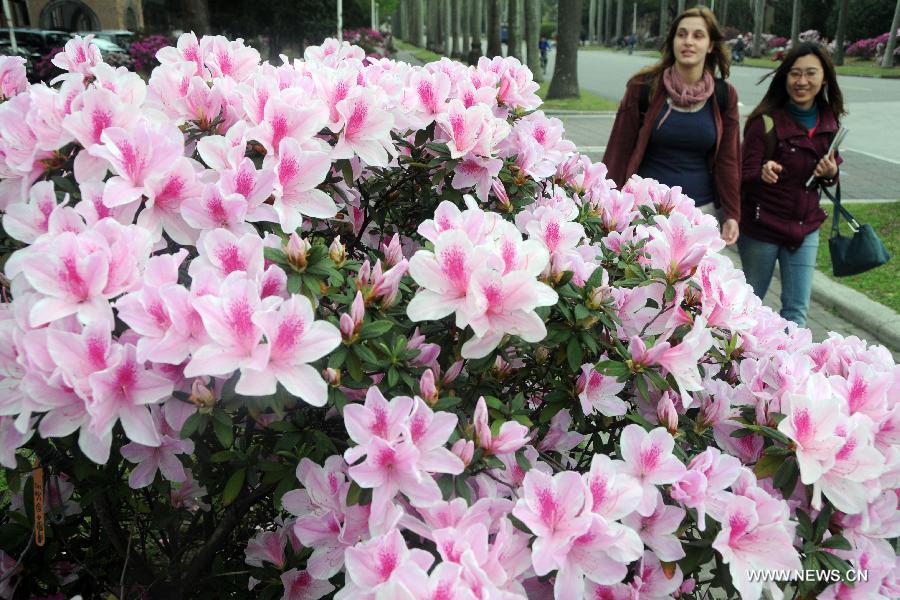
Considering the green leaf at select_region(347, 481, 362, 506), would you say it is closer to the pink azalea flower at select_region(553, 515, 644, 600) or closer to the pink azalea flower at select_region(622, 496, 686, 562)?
the pink azalea flower at select_region(553, 515, 644, 600)

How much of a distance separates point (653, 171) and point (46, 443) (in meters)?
3.61

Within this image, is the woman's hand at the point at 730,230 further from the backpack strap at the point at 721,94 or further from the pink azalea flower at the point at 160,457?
the pink azalea flower at the point at 160,457

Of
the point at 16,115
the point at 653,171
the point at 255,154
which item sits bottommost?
the point at 653,171

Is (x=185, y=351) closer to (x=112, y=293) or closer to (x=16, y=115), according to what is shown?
(x=112, y=293)

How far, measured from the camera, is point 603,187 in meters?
2.38

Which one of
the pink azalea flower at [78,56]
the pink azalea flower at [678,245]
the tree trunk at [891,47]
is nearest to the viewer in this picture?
the pink azalea flower at [678,245]

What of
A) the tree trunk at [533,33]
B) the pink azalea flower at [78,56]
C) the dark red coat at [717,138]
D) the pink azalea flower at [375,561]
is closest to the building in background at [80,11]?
the tree trunk at [533,33]

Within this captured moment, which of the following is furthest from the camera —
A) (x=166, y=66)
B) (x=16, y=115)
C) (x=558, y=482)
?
(x=166, y=66)

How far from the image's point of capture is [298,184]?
1.55 metres

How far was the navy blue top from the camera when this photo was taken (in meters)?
4.28

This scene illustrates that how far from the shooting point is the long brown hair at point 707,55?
4258 mm

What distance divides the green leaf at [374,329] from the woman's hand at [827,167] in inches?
149

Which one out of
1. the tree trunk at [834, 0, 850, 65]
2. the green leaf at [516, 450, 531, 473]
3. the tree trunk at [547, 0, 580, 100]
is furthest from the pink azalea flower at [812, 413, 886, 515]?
the tree trunk at [834, 0, 850, 65]

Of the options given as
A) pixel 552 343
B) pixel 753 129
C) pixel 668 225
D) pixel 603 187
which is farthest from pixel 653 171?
pixel 552 343
